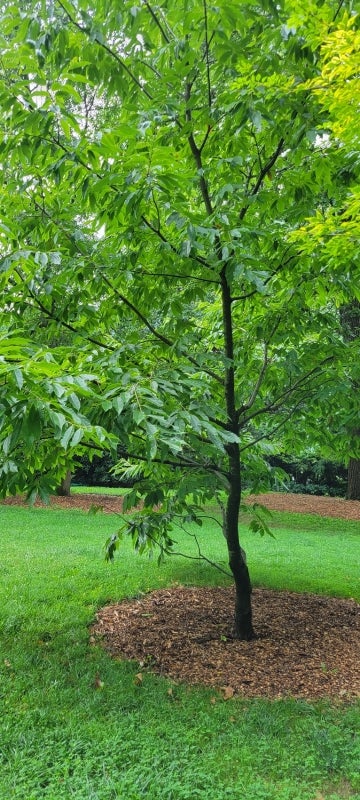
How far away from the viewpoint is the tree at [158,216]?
2.47m

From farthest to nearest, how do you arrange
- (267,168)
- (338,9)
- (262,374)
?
(262,374) → (267,168) → (338,9)

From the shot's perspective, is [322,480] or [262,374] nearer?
[262,374]

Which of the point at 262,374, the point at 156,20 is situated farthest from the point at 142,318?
the point at 156,20

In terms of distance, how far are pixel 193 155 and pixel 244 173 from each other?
A: 1.32ft

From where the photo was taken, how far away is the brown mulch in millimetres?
3703

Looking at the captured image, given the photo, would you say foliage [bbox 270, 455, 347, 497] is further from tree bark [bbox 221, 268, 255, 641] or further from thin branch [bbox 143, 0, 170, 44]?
thin branch [bbox 143, 0, 170, 44]

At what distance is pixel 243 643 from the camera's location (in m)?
4.30

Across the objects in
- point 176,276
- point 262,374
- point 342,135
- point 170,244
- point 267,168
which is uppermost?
point 267,168

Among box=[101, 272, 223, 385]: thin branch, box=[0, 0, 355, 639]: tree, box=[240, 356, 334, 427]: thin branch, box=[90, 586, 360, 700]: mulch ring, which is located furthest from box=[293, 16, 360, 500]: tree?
box=[90, 586, 360, 700]: mulch ring

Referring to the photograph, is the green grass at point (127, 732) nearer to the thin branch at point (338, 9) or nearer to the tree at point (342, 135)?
the tree at point (342, 135)

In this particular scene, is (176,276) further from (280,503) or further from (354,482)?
(354,482)

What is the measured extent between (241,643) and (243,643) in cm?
2

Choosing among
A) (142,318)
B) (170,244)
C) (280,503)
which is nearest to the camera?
(170,244)

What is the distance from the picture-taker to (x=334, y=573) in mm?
7105
